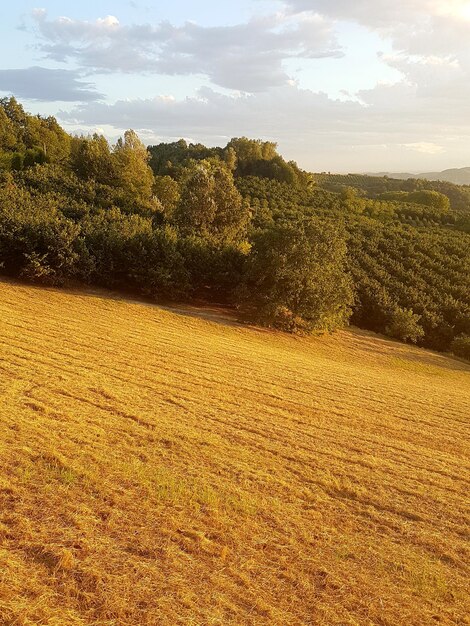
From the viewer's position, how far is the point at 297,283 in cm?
2603

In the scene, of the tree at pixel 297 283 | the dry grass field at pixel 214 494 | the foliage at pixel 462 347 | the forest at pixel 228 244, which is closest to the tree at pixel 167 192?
the forest at pixel 228 244

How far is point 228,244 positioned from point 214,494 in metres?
26.5

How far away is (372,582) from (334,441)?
5040mm

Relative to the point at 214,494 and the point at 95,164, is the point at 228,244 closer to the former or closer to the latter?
the point at 214,494

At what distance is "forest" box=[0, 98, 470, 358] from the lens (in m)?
26.1

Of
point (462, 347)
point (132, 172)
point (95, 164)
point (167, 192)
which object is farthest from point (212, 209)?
point (95, 164)

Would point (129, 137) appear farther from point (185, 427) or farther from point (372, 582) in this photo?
point (372, 582)

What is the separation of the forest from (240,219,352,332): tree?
0.23 feet

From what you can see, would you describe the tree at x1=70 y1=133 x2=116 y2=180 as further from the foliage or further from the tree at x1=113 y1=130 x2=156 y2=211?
the foliage

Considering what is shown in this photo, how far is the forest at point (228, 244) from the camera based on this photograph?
26.1m

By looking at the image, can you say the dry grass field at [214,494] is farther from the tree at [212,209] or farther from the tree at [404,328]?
the tree at [212,209]

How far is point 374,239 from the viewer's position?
170ft

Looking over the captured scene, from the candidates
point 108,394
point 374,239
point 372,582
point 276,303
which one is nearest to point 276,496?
point 372,582

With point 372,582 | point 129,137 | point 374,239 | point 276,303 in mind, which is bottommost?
point 372,582
